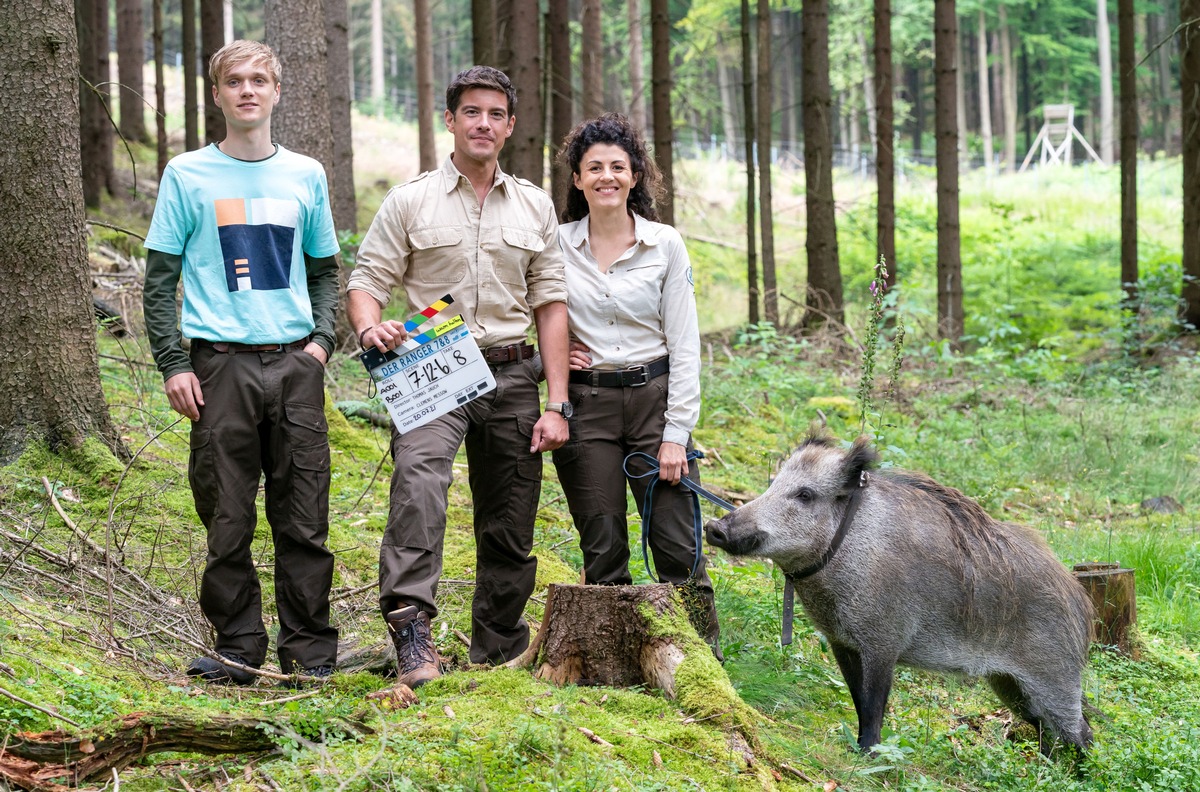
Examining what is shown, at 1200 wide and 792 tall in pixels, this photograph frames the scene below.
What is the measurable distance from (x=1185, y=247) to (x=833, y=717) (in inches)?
518

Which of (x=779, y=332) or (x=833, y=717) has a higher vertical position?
(x=779, y=332)

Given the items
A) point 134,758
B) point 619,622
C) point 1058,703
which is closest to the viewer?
point 134,758

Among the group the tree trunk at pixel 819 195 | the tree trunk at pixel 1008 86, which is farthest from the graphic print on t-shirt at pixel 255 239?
the tree trunk at pixel 1008 86

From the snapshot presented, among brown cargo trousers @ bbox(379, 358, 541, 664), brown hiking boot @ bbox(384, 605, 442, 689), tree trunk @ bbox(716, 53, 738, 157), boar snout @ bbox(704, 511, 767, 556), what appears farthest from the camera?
tree trunk @ bbox(716, 53, 738, 157)

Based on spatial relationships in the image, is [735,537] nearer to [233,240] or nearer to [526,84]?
[233,240]

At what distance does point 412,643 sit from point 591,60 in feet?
50.2

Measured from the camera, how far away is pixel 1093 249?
25094 millimetres

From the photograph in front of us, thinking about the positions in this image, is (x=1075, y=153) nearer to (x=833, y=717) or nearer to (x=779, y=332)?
(x=779, y=332)

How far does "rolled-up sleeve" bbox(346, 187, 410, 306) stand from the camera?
4.72 meters

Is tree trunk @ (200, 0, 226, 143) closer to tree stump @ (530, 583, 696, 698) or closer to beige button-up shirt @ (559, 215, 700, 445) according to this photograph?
beige button-up shirt @ (559, 215, 700, 445)

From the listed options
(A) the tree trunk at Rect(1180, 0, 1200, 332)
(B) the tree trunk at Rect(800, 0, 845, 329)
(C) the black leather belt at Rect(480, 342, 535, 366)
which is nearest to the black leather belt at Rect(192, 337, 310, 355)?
(C) the black leather belt at Rect(480, 342, 535, 366)

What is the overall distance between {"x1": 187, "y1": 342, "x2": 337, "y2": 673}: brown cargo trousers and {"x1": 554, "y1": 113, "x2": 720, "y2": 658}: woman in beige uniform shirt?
117 cm

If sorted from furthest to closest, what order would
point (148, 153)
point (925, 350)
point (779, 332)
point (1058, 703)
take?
point (148, 153)
point (779, 332)
point (925, 350)
point (1058, 703)

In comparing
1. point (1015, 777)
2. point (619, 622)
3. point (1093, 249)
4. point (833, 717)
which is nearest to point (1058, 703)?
point (1015, 777)
